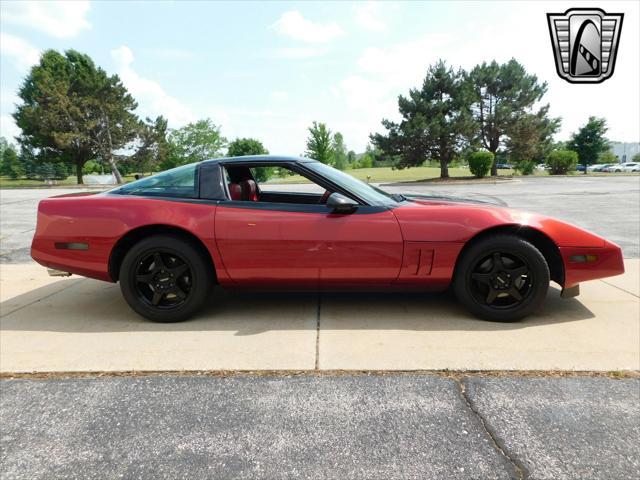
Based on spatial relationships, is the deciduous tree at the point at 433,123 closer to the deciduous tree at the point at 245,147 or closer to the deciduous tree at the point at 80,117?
the deciduous tree at the point at 80,117

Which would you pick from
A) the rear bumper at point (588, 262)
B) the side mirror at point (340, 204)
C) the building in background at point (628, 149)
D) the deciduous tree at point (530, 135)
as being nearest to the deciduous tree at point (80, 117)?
the deciduous tree at point (530, 135)

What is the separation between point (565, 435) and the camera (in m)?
1.76

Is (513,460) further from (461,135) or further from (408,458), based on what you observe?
(461,135)

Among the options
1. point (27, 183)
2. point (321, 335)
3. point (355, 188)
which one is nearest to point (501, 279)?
point (355, 188)

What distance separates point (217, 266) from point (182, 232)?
396 mm

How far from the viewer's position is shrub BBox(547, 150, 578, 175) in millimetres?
39344

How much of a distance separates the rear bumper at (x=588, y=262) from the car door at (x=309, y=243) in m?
1.28

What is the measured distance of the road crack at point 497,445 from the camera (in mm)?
1549

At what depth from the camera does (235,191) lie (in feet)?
11.2

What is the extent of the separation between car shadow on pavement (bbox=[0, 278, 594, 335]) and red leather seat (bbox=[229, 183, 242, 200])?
97cm

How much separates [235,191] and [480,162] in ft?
99.5

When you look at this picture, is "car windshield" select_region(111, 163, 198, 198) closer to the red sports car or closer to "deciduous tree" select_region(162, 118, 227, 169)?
the red sports car

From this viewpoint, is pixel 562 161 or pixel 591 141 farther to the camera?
pixel 591 141

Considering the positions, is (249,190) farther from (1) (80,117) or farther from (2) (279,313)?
(1) (80,117)
